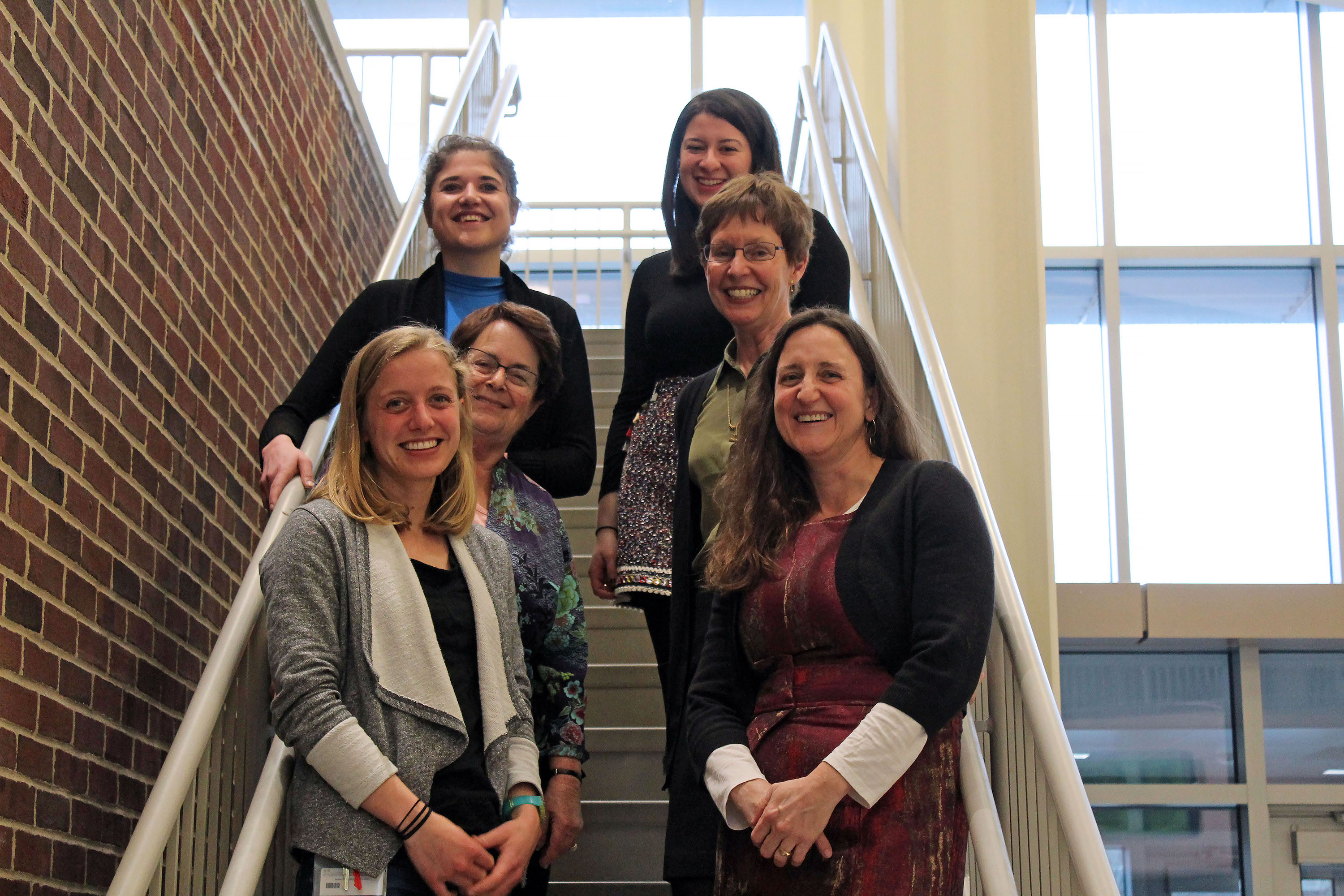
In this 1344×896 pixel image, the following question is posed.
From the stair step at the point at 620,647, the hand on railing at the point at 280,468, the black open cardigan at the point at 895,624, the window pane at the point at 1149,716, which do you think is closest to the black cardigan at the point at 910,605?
the black open cardigan at the point at 895,624

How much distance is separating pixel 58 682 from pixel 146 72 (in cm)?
141

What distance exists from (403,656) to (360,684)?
0.08 m

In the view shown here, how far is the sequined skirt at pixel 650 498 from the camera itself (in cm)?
287

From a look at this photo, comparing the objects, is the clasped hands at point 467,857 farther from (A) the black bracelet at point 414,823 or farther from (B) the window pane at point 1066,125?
(B) the window pane at point 1066,125

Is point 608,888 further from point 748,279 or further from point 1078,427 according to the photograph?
point 1078,427

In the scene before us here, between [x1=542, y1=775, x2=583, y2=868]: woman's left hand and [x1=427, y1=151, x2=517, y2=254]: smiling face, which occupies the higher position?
[x1=427, y1=151, x2=517, y2=254]: smiling face

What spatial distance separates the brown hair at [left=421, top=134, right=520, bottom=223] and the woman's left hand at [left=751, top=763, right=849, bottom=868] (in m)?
1.79

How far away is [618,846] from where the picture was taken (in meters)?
3.53

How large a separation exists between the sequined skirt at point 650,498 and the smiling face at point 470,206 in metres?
0.55

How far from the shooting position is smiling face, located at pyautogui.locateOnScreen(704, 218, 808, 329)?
9.09 ft

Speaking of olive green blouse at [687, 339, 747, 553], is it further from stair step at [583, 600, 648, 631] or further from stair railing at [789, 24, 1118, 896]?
stair step at [583, 600, 648, 631]

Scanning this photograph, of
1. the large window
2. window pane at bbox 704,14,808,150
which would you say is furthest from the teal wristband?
window pane at bbox 704,14,808,150

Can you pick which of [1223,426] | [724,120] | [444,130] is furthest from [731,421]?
[1223,426]

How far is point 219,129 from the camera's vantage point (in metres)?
3.75
